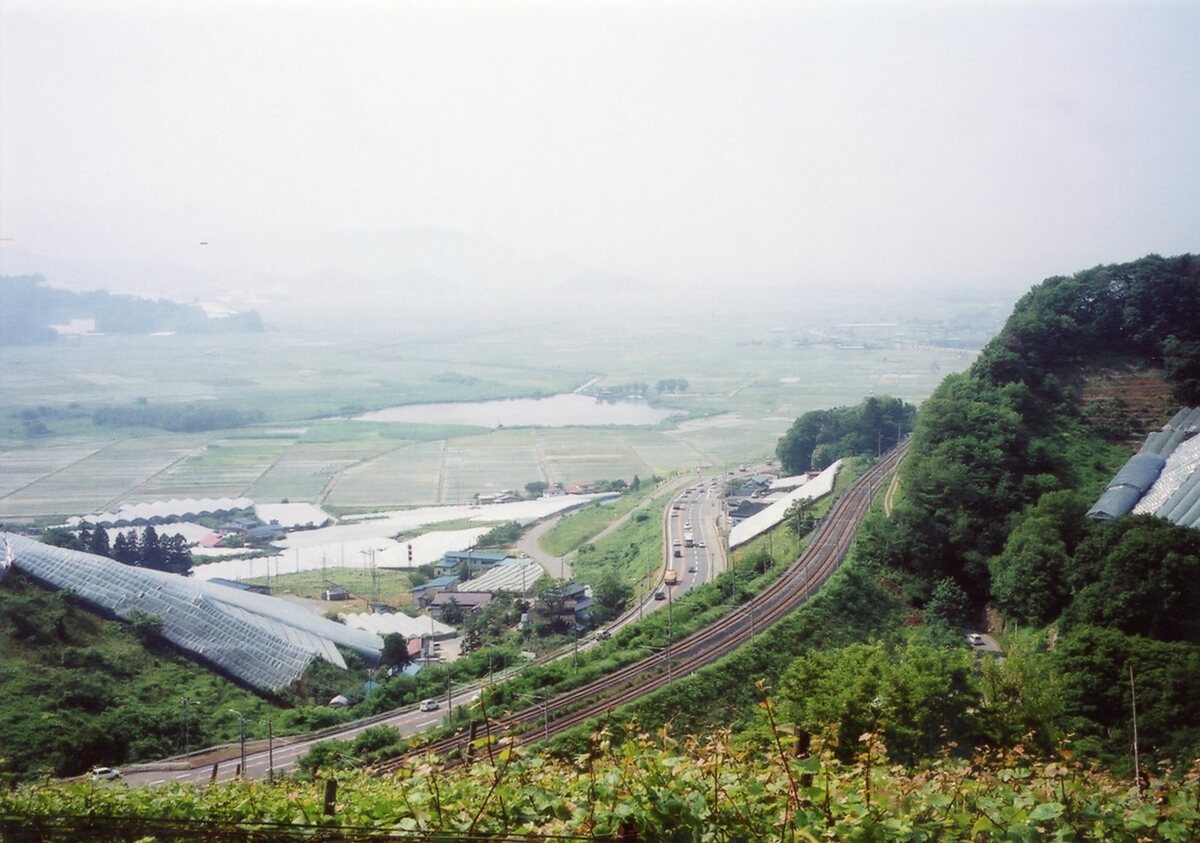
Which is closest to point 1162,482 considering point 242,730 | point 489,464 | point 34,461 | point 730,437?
point 242,730

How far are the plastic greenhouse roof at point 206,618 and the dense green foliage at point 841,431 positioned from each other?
1120 centimetres

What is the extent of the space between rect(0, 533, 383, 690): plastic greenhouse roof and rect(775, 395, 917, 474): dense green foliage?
441 inches

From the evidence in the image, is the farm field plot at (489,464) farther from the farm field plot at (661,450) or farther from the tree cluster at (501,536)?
the farm field plot at (661,450)

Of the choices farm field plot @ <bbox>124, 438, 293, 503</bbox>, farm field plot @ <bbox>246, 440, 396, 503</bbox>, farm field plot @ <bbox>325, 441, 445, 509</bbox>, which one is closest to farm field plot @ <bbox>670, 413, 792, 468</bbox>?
farm field plot @ <bbox>325, 441, 445, 509</bbox>

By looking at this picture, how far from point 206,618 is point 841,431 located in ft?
45.5

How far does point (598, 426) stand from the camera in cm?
2722

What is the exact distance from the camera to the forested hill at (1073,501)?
7.58 meters

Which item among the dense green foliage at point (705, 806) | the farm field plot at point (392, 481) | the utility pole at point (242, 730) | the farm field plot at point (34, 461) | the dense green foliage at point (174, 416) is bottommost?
the utility pole at point (242, 730)

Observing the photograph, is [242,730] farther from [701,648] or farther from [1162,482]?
[1162,482]

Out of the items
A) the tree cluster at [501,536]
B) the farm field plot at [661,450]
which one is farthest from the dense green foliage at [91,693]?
the farm field plot at [661,450]

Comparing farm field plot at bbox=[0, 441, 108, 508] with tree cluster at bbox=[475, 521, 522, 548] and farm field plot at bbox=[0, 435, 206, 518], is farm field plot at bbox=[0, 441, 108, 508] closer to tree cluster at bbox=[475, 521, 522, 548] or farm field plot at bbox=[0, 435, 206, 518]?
farm field plot at bbox=[0, 435, 206, 518]

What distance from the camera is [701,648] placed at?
381 inches

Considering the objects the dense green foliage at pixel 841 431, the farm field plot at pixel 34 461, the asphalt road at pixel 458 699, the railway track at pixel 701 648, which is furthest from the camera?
the dense green foliage at pixel 841 431

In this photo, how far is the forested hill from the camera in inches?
299
